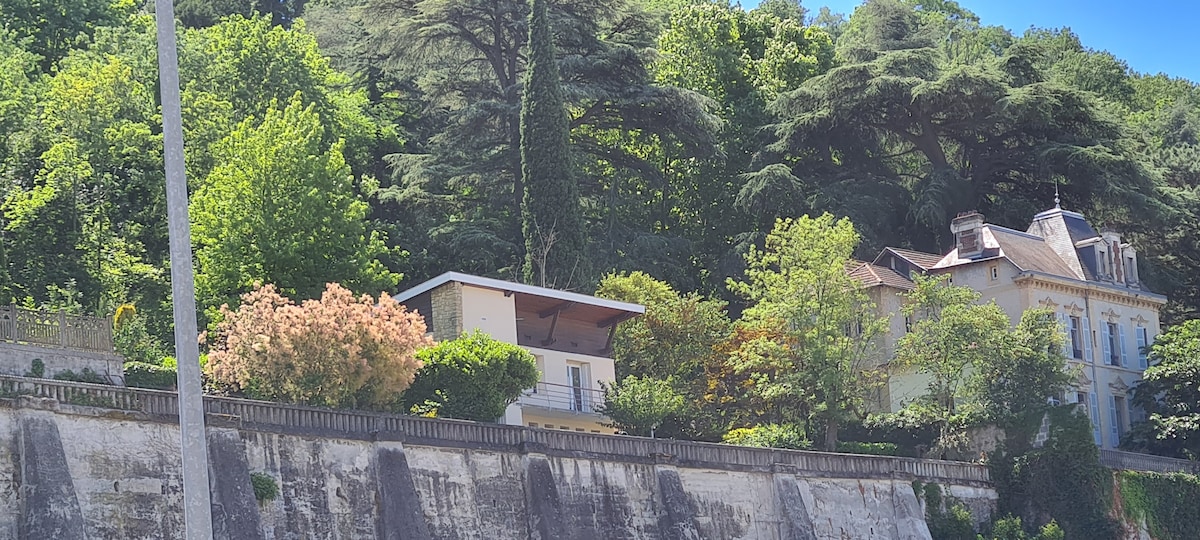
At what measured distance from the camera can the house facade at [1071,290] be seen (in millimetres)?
63125

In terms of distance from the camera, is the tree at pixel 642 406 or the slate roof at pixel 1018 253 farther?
the slate roof at pixel 1018 253

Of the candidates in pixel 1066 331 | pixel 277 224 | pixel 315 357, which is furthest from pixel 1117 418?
pixel 315 357

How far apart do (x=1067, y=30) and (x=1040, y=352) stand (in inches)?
2115

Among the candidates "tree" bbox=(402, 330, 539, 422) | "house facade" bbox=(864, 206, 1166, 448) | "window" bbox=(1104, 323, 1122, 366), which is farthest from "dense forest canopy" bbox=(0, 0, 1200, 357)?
"tree" bbox=(402, 330, 539, 422)

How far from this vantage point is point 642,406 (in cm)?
5009

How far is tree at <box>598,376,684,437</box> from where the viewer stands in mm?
50031

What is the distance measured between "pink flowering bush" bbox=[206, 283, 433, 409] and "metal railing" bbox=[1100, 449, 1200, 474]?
2820cm

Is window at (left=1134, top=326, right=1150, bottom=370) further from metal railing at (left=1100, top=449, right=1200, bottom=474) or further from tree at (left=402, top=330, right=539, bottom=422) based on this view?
tree at (left=402, top=330, right=539, bottom=422)

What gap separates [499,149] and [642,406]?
61.0ft

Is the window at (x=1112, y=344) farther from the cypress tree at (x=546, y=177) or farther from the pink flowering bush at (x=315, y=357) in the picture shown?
the pink flowering bush at (x=315, y=357)

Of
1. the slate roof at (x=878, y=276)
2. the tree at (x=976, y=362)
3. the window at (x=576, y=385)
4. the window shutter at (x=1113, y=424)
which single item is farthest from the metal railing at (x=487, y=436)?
the window shutter at (x=1113, y=424)

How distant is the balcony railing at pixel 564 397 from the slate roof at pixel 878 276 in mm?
12784

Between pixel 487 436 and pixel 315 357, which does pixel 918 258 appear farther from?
pixel 315 357

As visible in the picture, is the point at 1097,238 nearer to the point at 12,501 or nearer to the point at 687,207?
the point at 687,207
